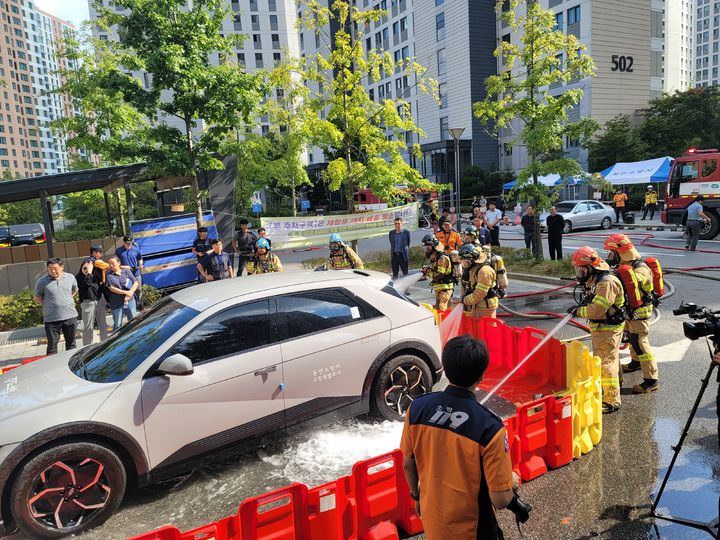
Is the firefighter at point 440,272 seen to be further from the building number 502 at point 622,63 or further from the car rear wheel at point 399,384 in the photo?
the building number 502 at point 622,63

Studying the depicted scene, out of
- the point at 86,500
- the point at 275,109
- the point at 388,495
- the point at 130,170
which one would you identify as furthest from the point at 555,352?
the point at 275,109

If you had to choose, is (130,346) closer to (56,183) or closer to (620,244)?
(620,244)

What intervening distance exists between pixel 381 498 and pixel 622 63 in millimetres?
45802

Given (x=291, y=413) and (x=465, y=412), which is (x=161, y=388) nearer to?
(x=291, y=413)

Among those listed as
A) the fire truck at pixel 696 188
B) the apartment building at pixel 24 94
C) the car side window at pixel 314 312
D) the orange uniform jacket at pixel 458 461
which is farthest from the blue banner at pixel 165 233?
the apartment building at pixel 24 94

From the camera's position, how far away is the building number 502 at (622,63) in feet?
131

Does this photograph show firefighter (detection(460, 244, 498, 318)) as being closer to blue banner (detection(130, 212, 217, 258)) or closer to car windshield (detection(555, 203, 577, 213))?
blue banner (detection(130, 212, 217, 258))

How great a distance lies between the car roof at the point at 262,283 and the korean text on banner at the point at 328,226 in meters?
8.69

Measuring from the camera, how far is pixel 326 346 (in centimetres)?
475

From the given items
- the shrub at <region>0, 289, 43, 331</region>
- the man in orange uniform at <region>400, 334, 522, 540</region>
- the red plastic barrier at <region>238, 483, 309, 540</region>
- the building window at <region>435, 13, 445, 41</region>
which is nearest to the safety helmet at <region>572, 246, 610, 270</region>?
the man in orange uniform at <region>400, 334, 522, 540</region>

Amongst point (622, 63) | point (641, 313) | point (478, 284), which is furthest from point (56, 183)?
point (622, 63)

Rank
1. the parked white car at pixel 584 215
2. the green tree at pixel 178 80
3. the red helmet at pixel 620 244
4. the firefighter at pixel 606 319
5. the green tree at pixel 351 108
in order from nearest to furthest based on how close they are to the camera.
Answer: the firefighter at pixel 606 319, the red helmet at pixel 620 244, the green tree at pixel 178 80, the green tree at pixel 351 108, the parked white car at pixel 584 215

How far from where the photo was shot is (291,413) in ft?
15.0

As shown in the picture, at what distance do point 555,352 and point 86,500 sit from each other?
503 cm
